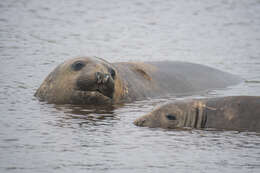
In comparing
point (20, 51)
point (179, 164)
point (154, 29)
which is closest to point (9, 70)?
point (20, 51)

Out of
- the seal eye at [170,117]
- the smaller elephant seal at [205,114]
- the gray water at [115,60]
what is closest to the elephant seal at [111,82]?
the gray water at [115,60]

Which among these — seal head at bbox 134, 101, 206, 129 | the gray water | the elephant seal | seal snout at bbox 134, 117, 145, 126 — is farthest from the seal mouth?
seal head at bbox 134, 101, 206, 129

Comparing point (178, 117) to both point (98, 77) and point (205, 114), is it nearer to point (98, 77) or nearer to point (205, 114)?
point (205, 114)

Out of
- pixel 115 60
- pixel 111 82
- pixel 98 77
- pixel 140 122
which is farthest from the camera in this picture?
pixel 115 60

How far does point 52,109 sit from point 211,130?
269 centimetres

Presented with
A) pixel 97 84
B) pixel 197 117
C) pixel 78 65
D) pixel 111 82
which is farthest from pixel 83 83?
pixel 197 117

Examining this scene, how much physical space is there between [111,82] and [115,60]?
5251mm

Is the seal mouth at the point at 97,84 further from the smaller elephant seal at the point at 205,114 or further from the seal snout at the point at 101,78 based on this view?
the smaller elephant seal at the point at 205,114

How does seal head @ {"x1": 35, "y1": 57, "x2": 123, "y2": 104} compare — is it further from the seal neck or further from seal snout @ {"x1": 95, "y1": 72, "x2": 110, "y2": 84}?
the seal neck

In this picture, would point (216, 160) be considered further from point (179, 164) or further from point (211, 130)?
point (211, 130)

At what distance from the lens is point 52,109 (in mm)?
9555

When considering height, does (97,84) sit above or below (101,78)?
below

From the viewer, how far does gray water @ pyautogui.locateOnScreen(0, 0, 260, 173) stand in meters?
6.83

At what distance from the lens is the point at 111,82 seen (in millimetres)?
10086
